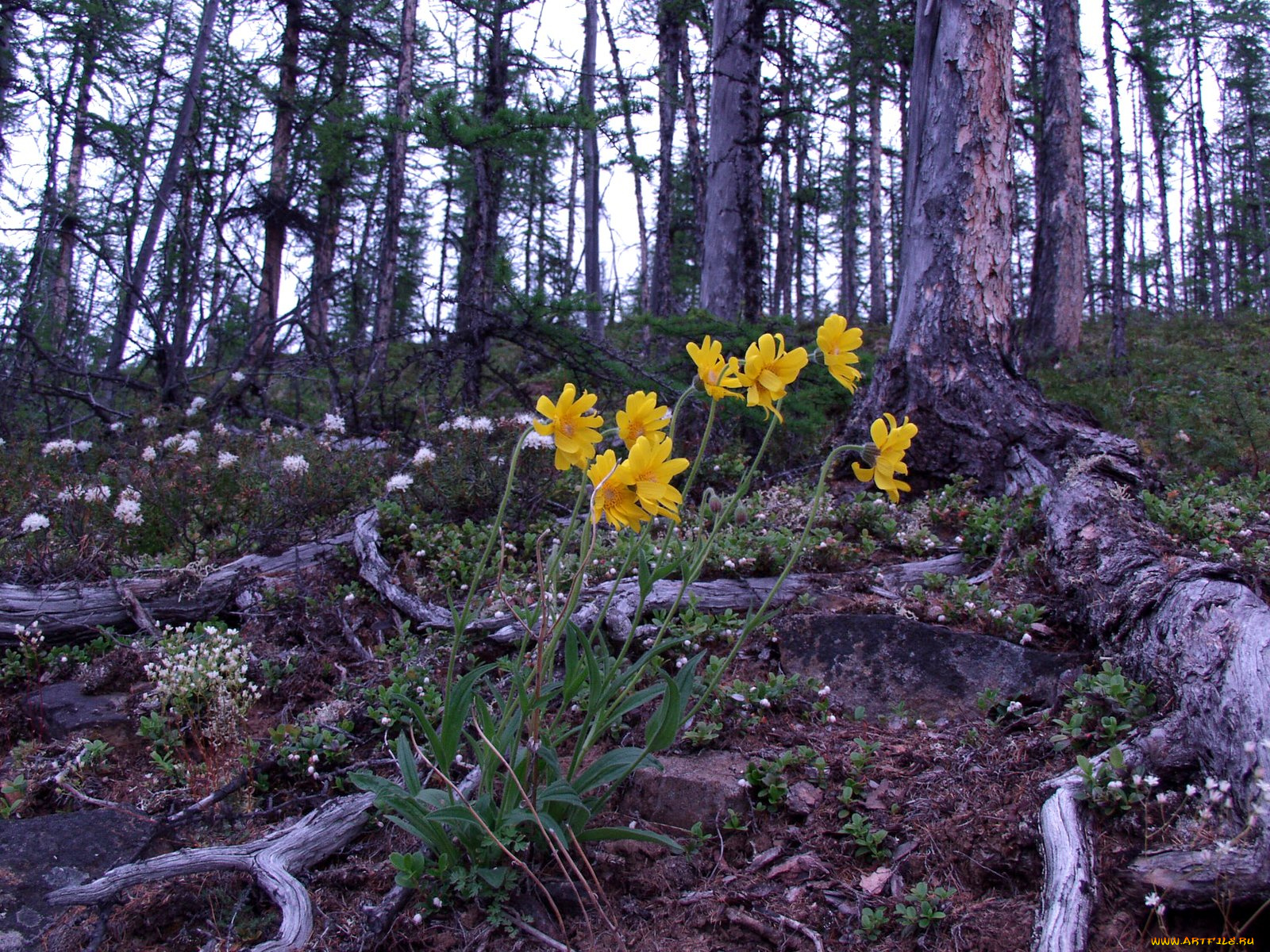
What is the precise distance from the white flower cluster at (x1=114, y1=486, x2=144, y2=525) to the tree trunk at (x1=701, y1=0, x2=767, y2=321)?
4.65 m

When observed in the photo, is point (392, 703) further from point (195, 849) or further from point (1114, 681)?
point (1114, 681)

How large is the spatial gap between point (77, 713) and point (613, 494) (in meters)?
2.49

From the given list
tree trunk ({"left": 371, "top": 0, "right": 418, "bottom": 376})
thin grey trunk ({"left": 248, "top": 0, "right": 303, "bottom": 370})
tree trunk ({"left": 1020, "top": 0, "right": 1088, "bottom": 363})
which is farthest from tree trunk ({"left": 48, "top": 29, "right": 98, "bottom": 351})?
tree trunk ({"left": 1020, "top": 0, "right": 1088, "bottom": 363})

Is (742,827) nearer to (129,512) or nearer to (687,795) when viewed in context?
(687,795)

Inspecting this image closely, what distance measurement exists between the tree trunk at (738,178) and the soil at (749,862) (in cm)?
484

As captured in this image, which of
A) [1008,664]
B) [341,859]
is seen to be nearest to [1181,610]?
[1008,664]

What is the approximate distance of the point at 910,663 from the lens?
2.66 m

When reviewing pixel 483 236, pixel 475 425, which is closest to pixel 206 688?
pixel 475 425

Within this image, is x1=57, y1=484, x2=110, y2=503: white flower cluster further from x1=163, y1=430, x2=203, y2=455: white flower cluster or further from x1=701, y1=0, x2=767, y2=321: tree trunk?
x1=701, y1=0, x2=767, y2=321: tree trunk

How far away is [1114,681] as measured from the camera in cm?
199

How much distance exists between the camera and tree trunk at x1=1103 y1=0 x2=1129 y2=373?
10328 mm

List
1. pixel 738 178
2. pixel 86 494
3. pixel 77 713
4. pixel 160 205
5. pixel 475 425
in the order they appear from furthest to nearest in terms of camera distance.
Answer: pixel 160 205, pixel 738 178, pixel 475 425, pixel 86 494, pixel 77 713

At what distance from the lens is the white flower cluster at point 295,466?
13.9 feet

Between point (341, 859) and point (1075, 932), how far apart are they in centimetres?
178
